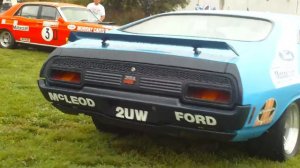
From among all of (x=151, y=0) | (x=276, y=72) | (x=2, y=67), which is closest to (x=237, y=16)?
(x=276, y=72)

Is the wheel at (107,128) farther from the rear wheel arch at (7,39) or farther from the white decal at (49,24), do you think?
the rear wheel arch at (7,39)

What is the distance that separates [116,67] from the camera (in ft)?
12.1

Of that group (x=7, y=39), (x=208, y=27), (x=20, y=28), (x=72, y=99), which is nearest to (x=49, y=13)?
(x=20, y=28)

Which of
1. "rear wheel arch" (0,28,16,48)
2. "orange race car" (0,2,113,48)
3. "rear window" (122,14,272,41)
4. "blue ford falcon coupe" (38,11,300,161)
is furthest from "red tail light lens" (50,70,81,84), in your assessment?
"rear wheel arch" (0,28,16,48)

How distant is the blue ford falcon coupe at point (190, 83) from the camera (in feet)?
11.1

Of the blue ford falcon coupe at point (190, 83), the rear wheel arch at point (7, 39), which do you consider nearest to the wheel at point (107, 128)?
the blue ford falcon coupe at point (190, 83)

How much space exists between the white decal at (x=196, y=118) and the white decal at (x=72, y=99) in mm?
697

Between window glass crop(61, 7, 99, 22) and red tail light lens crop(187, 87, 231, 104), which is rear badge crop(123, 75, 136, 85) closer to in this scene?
red tail light lens crop(187, 87, 231, 104)

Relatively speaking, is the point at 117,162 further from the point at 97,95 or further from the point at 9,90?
the point at 9,90

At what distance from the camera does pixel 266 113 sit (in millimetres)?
3611

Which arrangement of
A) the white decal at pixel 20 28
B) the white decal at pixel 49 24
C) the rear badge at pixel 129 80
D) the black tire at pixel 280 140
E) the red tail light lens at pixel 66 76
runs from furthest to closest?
the white decal at pixel 20 28, the white decal at pixel 49 24, the black tire at pixel 280 140, the red tail light lens at pixel 66 76, the rear badge at pixel 129 80

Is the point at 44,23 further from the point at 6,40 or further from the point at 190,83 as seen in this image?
the point at 190,83

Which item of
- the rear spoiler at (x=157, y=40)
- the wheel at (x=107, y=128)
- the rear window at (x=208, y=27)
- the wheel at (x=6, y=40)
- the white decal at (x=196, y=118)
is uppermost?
the rear spoiler at (x=157, y=40)

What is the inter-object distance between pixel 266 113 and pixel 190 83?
0.63 m
